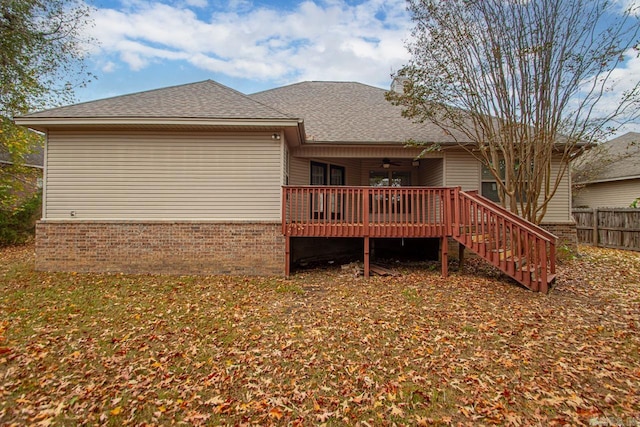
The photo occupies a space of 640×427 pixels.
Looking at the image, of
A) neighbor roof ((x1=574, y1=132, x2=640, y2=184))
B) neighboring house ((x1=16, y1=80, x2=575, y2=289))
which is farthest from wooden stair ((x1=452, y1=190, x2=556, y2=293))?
neighbor roof ((x1=574, y1=132, x2=640, y2=184))

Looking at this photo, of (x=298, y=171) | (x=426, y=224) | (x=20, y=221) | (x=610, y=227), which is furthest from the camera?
(x=20, y=221)

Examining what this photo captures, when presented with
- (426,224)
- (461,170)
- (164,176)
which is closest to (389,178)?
(461,170)

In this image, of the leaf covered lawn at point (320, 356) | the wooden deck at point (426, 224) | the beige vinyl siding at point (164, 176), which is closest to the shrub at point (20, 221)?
the beige vinyl siding at point (164, 176)

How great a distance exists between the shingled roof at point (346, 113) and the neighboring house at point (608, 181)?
8.65 m

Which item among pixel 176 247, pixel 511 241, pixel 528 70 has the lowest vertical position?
pixel 176 247

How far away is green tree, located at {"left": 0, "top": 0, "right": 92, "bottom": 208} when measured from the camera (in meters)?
8.99

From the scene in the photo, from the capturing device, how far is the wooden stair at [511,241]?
5.63m

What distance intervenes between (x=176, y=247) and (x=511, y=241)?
281 inches

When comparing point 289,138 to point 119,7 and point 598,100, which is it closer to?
point 119,7

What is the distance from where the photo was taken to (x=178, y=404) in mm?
2734

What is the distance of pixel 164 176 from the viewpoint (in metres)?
7.29

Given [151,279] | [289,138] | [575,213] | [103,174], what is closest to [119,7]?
[103,174]

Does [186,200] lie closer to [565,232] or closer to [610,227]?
[565,232]

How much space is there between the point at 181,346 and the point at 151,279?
365 centimetres
